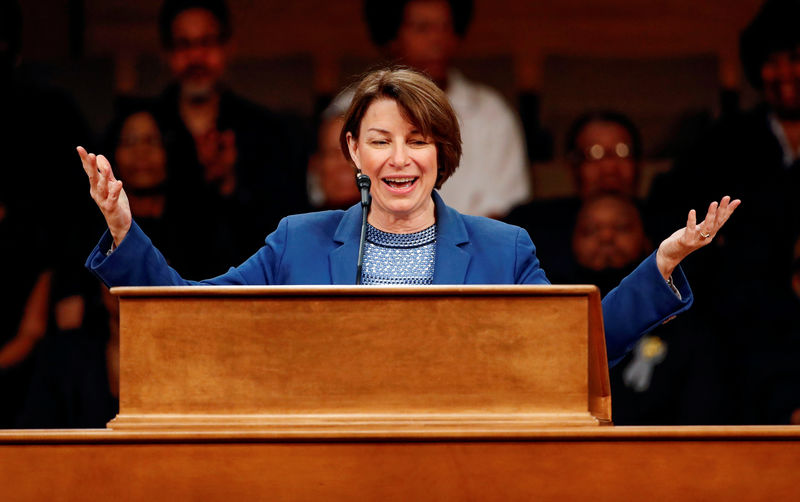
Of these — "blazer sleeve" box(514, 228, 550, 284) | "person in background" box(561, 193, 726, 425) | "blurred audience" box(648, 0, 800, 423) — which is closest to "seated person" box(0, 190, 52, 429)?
"person in background" box(561, 193, 726, 425)

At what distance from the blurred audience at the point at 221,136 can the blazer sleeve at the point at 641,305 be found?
9.55 feet

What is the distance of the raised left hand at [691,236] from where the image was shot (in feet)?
6.22

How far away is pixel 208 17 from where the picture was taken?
5.05 m

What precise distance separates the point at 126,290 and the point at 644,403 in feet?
8.78

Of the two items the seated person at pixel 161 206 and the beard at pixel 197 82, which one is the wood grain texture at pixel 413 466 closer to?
the seated person at pixel 161 206

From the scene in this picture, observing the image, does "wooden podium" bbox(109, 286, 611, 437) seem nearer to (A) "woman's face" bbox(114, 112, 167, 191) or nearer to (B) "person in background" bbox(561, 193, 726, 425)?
(B) "person in background" bbox(561, 193, 726, 425)

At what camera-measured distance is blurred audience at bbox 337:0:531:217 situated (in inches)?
191

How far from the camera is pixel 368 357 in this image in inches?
63.2

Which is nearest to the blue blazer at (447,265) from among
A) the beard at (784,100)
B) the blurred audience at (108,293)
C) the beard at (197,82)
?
the blurred audience at (108,293)

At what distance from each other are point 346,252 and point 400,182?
163mm

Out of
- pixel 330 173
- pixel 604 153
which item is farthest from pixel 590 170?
pixel 330 173

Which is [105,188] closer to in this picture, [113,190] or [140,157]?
[113,190]

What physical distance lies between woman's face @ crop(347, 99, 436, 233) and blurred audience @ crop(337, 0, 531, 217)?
2.63 m

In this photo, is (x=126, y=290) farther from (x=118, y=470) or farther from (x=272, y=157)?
(x=272, y=157)
